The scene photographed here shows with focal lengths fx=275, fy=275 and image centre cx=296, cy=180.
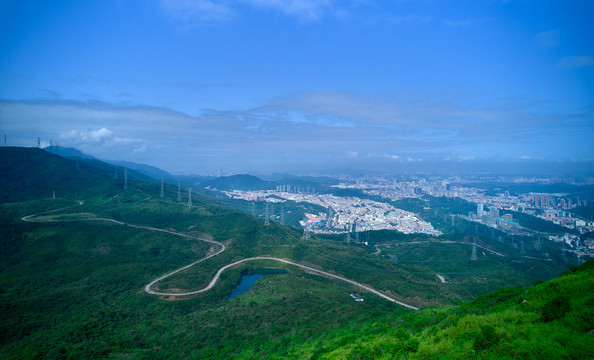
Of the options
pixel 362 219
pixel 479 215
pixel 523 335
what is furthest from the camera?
pixel 479 215

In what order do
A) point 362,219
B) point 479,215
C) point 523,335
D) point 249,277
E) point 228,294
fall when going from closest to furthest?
1. point 523,335
2. point 228,294
3. point 249,277
4. point 362,219
5. point 479,215

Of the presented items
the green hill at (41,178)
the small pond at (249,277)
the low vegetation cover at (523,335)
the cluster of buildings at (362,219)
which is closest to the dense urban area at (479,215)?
the cluster of buildings at (362,219)

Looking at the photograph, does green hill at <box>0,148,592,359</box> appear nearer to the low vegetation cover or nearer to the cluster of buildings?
the low vegetation cover

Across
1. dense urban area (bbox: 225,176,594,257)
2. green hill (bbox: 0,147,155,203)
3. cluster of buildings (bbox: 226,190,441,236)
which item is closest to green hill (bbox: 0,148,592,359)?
green hill (bbox: 0,147,155,203)

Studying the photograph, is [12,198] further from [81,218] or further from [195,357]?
[195,357]

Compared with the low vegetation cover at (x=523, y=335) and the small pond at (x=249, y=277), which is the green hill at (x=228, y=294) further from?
the small pond at (x=249, y=277)

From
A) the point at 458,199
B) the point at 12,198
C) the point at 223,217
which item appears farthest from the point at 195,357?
the point at 458,199

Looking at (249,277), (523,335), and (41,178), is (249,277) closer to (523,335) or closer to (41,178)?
(523,335)

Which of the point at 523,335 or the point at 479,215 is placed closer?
the point at 523,335

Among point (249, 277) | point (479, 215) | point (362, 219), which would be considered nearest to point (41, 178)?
point (249, 277)
